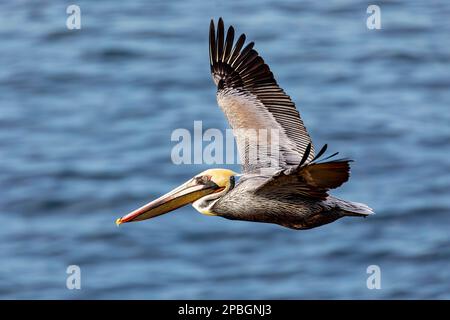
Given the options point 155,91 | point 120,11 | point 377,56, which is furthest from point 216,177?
point 120,11

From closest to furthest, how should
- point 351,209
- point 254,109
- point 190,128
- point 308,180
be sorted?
point 308,180 → point 351,209 → point 254,109 → point 190,128

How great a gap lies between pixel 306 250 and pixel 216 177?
16026 mm

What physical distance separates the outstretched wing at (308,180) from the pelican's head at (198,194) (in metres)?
0.66

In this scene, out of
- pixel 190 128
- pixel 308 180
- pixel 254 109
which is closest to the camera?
pixel 308 180

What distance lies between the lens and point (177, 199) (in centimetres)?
1091

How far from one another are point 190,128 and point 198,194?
58.4 ft

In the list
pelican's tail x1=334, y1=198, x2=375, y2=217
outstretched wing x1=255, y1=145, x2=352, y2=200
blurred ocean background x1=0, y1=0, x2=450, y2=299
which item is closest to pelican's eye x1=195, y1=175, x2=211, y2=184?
outstretched wing x1=255, y1=145, x2=352, y2=200

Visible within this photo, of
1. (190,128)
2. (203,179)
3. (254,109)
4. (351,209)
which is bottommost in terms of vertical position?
→ (351,209)

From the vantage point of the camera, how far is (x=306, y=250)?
26578 mm

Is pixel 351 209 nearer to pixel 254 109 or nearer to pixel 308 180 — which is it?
pixel 308 180

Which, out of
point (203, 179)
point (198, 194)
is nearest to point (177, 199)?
point (198, 194)

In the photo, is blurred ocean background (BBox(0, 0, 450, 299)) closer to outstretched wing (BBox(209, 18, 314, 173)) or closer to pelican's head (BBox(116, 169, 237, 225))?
outstretched wing (BBox(209, 18, 314, 173))

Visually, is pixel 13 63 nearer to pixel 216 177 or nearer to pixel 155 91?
pixel 155 91

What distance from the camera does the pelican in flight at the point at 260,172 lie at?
974 cm
